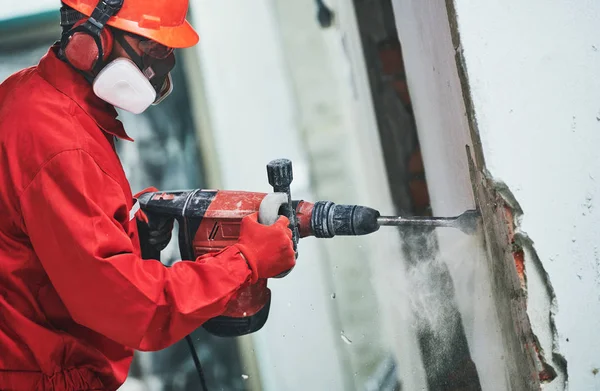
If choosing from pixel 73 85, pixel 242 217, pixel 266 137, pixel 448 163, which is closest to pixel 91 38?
pixel 73 85

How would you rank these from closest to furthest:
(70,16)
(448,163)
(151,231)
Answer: (70,16) → (151,231) → (448,163)

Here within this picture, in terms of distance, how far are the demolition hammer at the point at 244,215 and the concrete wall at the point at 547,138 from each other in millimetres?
289

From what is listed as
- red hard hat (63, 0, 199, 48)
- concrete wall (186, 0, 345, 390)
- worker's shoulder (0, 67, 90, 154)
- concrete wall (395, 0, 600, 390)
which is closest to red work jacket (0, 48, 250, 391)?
worker's shoulder (0, 67, 90, 154)

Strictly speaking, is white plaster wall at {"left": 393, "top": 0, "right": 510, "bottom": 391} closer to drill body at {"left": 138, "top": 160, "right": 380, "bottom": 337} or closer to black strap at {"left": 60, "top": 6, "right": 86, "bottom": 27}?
drill body at {"left": 138, "top": 160, "right": 380, "bottom": 337}

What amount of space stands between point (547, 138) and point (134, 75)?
1044 mm

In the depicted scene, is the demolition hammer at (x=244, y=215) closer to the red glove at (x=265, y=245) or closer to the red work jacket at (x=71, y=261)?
the red glove at (x=265, y=245)

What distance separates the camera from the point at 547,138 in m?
1.64

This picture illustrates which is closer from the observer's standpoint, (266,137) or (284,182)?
(284,182)

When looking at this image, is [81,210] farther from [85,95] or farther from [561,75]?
[561,75]

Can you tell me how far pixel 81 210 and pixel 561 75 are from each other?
122cm

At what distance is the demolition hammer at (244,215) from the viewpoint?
1.65m

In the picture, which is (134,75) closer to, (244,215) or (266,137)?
(244,215)

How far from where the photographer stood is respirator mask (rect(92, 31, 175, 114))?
1.46 m

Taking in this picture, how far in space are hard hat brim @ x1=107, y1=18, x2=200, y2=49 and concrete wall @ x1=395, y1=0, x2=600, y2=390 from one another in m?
0.69
